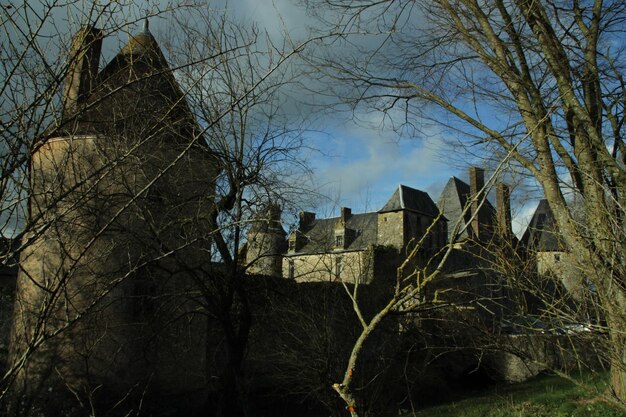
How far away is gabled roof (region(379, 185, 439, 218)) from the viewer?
33219 millimetres

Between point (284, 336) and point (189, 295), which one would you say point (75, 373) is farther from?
point (284, 336)

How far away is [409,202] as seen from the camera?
3362 cm

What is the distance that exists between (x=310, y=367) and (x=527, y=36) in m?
5.35

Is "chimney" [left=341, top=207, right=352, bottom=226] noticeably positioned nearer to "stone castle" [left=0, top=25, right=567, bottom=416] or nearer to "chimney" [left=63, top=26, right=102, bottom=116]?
"stone castle" [left=0, top=25, right=567, bottom=416]

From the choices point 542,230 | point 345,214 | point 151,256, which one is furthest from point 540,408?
point 345,214

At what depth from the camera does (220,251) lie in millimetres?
8719

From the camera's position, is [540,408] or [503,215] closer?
[503,215]

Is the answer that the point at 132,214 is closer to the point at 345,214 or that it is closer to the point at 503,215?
the point at 503,215

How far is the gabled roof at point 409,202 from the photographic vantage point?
33.2 metres

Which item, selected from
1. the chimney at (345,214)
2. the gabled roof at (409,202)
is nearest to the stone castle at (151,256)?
the gabled roof at (409,202)

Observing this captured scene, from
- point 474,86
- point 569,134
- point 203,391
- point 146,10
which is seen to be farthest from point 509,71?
point 203,391

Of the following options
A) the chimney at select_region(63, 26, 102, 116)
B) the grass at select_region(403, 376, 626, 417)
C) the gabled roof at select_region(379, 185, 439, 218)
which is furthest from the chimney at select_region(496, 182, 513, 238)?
the gabled roof at select_region(379, 185, 439, 218)

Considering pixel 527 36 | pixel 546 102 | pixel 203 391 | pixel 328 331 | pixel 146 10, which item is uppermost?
pixel 527 36

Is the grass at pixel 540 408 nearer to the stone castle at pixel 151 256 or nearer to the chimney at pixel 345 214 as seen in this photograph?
the stone castle at pixel 151 256
